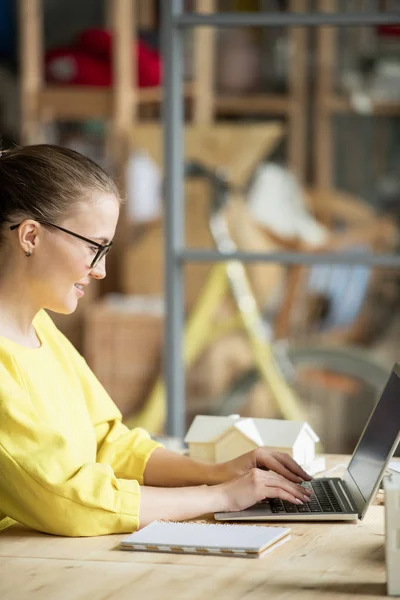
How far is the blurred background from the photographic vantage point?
3939 mm

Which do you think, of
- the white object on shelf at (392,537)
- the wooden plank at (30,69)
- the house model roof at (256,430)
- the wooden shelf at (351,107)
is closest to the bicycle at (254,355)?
the wooden shelf at (351,107)

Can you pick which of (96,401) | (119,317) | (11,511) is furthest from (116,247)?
(11,511)

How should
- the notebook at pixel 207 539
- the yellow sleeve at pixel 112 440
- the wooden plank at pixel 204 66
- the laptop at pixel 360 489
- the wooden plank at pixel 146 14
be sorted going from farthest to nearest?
the wooden plank at pixel 146 14, the wooden plank at pixel 204 66, the yellow sleeve at pixel 112 440, the laptop at pixel 360 489, the notebook at pixel 207 539

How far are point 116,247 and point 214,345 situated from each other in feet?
1.74

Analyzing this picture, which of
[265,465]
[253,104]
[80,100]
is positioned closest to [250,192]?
[253,104]

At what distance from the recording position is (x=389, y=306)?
416cm

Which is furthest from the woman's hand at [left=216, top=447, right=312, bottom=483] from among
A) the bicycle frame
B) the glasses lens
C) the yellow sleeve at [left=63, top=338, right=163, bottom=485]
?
the bicycle frame

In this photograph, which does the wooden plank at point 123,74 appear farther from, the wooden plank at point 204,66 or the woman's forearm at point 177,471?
the woman's forearm at point 177,471

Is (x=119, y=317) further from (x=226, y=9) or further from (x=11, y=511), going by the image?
(x=11, y=511)

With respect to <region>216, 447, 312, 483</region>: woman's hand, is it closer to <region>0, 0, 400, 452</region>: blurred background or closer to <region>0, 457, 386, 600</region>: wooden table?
<region>0, 457, 386, 600</region>: wooden table

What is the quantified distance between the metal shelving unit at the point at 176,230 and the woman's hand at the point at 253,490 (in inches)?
40.2

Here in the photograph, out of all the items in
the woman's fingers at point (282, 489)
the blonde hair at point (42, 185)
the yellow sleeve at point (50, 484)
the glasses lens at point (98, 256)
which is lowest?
the woman's fingers at point (282, 489)

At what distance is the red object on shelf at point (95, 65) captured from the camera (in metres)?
4.17

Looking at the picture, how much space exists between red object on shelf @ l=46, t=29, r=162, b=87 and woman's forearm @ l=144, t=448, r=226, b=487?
2.71 m
